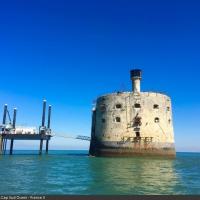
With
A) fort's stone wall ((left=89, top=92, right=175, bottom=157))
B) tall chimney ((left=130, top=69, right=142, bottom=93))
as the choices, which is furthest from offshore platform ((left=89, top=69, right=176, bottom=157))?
tall chimney ((left=130, top=69, right=142, bottom=93))

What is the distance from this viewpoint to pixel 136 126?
126 ft

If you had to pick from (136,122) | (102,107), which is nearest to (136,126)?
(136,122)

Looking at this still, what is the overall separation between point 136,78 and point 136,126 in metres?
6.13

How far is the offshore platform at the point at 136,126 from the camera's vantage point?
38.1 meters

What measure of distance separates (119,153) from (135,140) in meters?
2.41

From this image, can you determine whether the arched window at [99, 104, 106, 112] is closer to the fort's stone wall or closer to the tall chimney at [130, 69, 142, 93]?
the fort's stone wall

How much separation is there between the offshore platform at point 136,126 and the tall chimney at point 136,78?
12 centimetres

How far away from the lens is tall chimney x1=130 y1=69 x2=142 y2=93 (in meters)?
40.0

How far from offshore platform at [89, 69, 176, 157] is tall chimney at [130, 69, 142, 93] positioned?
12 cm

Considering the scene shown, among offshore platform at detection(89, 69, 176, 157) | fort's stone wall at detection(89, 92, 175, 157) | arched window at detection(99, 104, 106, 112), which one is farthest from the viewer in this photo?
arched window at detection(99, 104, 106, 112)

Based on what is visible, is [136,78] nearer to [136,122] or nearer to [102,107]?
[102,107]

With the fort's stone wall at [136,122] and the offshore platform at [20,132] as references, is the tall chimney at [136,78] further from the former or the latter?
the offshore platform at [20,132]

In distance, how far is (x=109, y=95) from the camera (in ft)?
131

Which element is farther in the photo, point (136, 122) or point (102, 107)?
point (102, 107)
